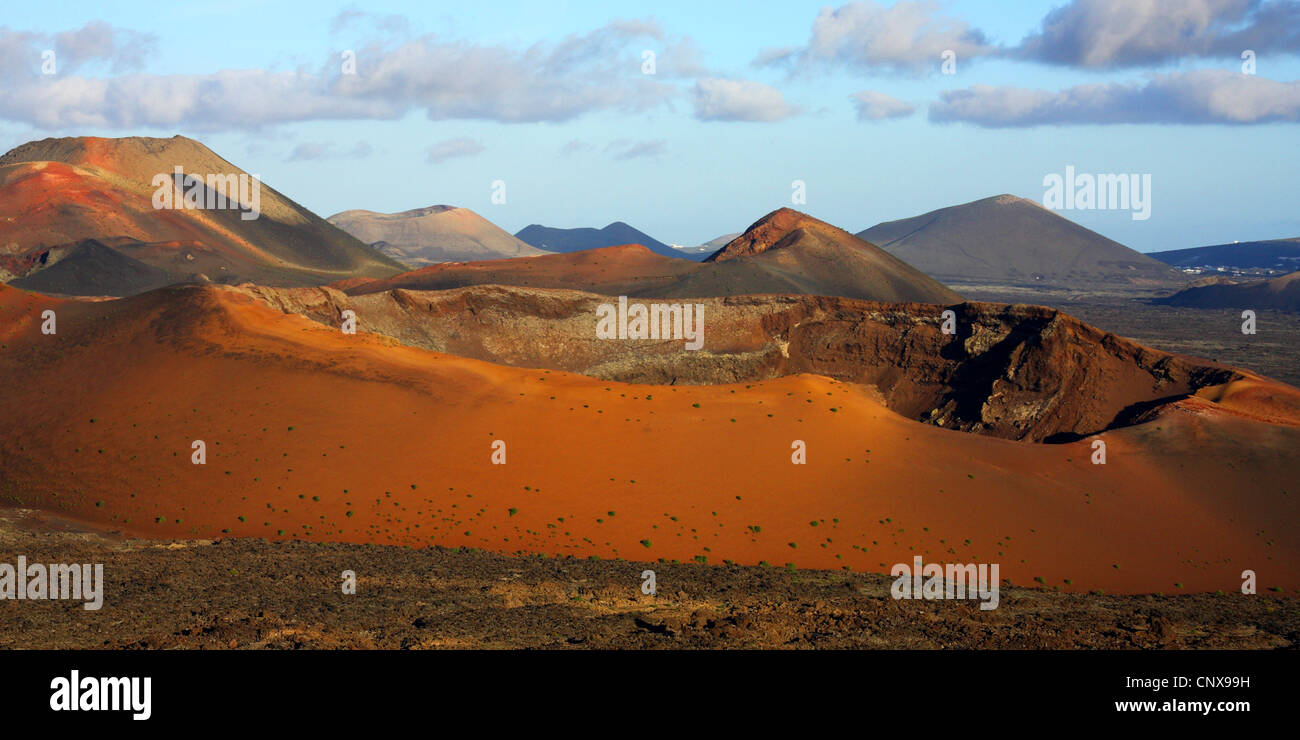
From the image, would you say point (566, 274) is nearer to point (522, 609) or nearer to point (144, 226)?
point (144, 226)

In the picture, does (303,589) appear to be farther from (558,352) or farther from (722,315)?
(722,315)

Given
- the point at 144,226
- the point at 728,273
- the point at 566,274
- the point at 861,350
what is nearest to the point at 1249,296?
the point at 728,273

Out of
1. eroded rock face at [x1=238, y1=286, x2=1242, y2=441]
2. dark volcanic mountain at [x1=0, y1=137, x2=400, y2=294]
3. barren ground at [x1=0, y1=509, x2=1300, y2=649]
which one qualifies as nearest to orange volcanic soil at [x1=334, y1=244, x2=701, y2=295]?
dark volcanic mountain at [x1=0, y1=137, x2=400, y2=294]

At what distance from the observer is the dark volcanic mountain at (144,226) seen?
250ft

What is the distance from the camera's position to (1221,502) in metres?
25.4

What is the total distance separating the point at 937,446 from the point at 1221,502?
7.11m

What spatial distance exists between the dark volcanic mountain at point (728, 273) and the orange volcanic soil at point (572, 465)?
32.5 m

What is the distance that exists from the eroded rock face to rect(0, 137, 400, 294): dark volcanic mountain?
36.9m

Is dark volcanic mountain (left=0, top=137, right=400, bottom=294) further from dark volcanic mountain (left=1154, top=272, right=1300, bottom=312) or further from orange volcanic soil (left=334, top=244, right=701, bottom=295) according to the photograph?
dark volcanic mountain (left=1154, top=272, right=1300, bottom=312)

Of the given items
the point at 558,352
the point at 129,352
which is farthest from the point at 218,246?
the point at 129,352

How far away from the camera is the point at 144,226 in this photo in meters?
94.8

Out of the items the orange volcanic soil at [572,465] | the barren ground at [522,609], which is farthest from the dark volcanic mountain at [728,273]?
the barren ground at [522,609]

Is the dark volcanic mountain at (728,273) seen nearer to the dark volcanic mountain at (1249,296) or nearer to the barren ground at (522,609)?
the barren ground at (522,609)

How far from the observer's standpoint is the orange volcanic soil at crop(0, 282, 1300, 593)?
21.4 metres
